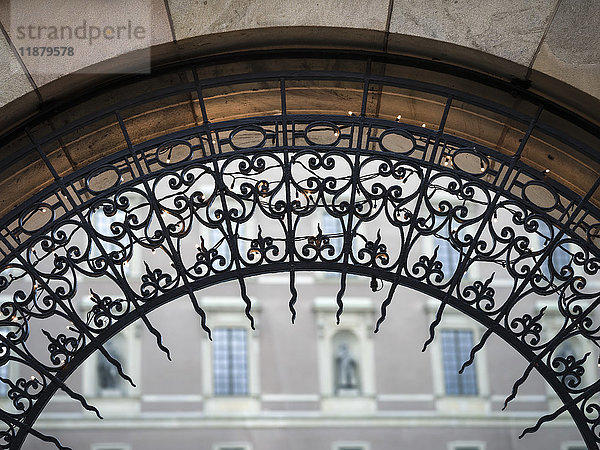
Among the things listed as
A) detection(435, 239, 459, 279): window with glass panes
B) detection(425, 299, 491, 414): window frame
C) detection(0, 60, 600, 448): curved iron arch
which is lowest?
detection(0, 60, 600, 448): curved iron arch

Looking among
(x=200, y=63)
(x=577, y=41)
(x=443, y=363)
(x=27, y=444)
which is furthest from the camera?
(x=443, y=363)

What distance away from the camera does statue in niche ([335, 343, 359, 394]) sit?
35.1m

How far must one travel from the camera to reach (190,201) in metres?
6.43

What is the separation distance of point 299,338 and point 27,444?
10.3 meters

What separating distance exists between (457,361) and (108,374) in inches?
511

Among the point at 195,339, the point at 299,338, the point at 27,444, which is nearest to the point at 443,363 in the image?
the point at 299,338

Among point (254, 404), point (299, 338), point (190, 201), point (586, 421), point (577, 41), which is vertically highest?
point (299, 338)

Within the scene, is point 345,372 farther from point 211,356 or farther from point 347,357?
point 211,356

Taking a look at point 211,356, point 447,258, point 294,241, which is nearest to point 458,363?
point 447,258

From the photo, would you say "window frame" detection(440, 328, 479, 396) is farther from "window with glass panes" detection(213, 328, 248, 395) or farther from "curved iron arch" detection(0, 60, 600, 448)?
"curved iron arch" detection(0, 60, 600, 448)

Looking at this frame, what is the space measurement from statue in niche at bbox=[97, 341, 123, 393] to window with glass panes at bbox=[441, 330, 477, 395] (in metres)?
12.1

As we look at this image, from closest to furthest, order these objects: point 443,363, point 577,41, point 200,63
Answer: point 577,41 → point 200,63 → point 443,363

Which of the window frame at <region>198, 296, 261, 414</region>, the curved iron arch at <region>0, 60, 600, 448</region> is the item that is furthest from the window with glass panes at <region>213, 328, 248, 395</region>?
the curved iron arch at <region>0, 60, 600, 448</region>

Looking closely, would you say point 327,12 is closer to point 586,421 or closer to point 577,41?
point 577,41
